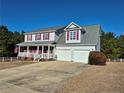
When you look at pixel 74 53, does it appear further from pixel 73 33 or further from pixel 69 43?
pixel 73 33

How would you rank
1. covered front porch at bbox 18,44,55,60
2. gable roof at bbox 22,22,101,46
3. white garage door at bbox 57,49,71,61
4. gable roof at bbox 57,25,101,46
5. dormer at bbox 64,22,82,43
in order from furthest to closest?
covered front porch at bbox 18,44,55,60, white garage door at bbox 57,49,71,61, dormer at bbox 64,22,82,43, gable roof at bbox 22,22,101,46, gable roof at bbox 57,25,101,46

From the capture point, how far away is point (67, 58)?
2748 centimetres

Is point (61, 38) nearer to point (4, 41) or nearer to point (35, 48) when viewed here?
point (35, 48)

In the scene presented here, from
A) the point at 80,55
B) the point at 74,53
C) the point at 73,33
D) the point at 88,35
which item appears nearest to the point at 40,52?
the point at 74,53

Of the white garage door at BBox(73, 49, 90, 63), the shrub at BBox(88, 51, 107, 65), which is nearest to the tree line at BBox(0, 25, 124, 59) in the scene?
the white garage door at BBox(73, 49, 90, 63)

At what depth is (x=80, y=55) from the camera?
26000mm

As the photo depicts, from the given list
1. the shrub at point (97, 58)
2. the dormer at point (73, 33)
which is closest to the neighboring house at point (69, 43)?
the dormer at point (73, 33)

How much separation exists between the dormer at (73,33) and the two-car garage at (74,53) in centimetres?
141

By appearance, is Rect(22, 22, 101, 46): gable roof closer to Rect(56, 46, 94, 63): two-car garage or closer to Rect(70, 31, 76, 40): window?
Rect(56, 46, 94, 63): two-car garage

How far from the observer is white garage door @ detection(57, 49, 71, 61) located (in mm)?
27375

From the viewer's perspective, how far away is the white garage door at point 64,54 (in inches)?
1078

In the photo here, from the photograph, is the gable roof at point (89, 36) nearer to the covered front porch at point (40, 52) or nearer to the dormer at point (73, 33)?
the dormer at point (73, 33)

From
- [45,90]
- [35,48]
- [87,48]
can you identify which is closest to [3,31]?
[35,48]

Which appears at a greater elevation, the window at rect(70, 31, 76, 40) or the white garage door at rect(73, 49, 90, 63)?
the window at rect(70, 31, 76, 40)
